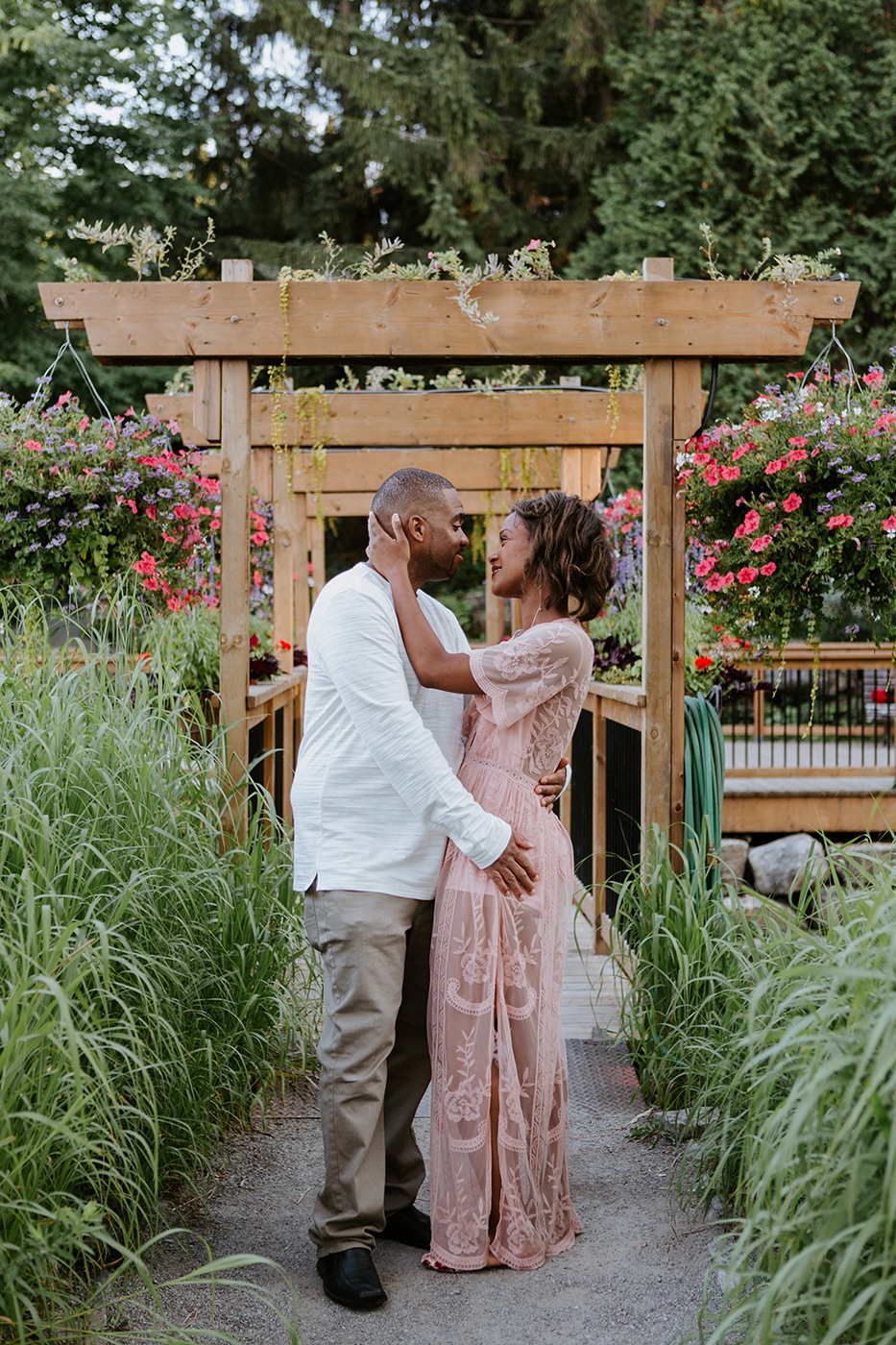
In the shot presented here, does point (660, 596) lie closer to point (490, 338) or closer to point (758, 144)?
point (490, 338)

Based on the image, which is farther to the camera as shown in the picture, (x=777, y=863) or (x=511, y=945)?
(x=777, y=863)

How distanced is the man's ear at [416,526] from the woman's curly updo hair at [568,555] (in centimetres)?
24

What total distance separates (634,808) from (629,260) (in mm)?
10981

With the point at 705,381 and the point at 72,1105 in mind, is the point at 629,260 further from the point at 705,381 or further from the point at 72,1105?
the point at 72,1105

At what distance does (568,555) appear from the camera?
2746 millimetres

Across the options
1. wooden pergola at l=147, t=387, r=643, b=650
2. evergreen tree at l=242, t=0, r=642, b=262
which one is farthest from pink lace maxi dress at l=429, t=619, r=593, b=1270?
evergreen tree at l=242, t=0, r=642, b=262

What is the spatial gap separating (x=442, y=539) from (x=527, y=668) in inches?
12.9

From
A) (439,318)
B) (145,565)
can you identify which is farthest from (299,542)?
(439,318)

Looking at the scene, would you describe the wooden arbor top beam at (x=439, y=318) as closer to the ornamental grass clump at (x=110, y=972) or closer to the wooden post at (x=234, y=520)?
the wooden post at (x=234, y=520)

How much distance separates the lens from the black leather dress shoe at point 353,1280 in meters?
2.46

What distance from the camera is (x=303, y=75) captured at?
54.4ft

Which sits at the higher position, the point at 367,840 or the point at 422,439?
the point at 422,439

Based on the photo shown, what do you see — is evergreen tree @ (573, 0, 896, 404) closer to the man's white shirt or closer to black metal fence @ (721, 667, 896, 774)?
black metal fence @ (721, 667, 896, 774)

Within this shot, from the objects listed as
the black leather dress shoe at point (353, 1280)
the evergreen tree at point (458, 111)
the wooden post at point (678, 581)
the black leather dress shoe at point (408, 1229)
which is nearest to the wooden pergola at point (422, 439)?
the wooden post at point (678, 581)
